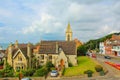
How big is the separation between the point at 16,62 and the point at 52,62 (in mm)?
11406

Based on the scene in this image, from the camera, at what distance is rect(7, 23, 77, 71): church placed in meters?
75.4

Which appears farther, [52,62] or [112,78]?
[52,62]

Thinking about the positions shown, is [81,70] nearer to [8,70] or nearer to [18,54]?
[18,54]

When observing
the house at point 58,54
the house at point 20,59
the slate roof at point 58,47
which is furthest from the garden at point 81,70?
the house at point 20,59

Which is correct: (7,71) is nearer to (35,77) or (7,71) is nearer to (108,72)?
(35,77)

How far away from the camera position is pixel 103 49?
152 meters

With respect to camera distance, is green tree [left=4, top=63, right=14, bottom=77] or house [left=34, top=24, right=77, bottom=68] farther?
house [left=34, top=24, right=77, bottom=68]

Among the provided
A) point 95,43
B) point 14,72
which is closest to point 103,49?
point 95,43

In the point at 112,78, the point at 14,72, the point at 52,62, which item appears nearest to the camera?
the point at 112,78

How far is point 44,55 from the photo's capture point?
260 ft

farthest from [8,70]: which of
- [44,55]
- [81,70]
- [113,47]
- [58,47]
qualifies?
[113,47]

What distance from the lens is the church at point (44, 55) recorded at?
247 ft

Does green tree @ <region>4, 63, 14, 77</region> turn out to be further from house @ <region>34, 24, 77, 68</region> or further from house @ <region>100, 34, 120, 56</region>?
house @ <region>100, 34, 120, 56</region>

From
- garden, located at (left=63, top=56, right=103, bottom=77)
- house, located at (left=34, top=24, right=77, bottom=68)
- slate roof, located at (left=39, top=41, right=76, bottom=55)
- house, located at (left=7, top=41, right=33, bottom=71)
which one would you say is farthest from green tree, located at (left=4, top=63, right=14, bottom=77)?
garden, located at (left=63, top=56, right=103, bottom=77)
